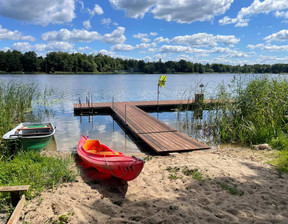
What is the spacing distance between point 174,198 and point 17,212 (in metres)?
2.18

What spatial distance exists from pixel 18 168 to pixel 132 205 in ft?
7.20

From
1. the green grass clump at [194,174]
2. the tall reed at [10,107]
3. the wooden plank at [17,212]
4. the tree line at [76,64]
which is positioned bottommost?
the green grass clump at [194,174]

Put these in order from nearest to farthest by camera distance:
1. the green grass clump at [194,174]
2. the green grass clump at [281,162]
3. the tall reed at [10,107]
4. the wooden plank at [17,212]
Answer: the wooden plank at [17,212] → the green grass clump at [194,174] → the green grass clump at [281,162] → the tall reed at [10,107]

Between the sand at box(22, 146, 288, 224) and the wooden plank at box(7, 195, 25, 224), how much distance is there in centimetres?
10

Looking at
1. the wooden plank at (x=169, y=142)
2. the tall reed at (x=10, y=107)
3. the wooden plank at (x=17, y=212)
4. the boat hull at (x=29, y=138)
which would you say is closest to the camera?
the wooden plank at (x=17, y=212)

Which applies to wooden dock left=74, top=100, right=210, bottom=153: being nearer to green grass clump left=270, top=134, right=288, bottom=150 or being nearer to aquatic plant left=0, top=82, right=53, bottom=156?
green grass clump left=270, top=134, right=288, bottom=150

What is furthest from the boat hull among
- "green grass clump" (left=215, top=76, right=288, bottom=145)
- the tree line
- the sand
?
the tree line

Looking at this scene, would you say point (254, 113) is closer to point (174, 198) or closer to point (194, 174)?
point (194, 174)

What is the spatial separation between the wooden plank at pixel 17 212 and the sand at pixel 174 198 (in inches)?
3.9

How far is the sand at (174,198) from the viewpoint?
2.92m

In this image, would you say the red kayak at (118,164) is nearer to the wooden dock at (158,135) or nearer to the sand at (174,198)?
the sand at (174,198)

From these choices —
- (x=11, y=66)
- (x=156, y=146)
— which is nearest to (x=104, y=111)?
(x=156, y=146)

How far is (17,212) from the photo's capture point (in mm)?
2834

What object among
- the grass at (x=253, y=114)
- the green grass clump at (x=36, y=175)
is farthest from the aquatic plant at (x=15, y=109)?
the grass at (x=253, y=114)
